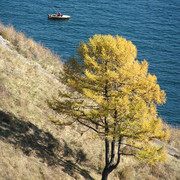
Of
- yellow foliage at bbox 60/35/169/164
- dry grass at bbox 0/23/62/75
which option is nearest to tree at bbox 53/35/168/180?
yellow foliage at bbox 60/35/169/164

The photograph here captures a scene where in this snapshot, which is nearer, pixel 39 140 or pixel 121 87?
pixel 121 87

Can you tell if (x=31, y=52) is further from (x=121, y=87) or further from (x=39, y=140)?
(x=121, y=87)

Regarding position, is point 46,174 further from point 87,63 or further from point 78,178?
point 87,63

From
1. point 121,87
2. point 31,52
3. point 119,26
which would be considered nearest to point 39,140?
point 121,87

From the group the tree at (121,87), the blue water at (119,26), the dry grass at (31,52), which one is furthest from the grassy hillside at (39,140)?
the blue water at (119,26)

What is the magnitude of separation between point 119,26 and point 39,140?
37.8 metres

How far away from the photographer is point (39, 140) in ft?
57.6

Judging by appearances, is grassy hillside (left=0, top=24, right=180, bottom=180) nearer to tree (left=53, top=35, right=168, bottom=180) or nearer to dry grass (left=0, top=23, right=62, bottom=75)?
dry grass (left=0, top=23, right=62, bottom=75)

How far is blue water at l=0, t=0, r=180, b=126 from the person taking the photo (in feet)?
134

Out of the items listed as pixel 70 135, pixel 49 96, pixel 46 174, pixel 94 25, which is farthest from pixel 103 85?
pixel 94 25

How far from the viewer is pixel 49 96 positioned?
23.4 m

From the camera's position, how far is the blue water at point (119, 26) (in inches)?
1604

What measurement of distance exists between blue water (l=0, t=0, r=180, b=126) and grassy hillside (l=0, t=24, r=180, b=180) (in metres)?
13.1

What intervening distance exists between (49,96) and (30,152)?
8527mm
